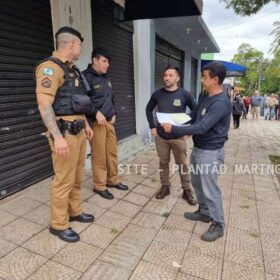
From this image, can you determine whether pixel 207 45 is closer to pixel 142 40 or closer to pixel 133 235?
pixel 142 40

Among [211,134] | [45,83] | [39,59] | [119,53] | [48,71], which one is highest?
[119,53]

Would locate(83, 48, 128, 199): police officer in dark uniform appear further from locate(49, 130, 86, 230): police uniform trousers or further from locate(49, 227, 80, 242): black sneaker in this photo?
locate(49, 227, 80, 242): black sneaker

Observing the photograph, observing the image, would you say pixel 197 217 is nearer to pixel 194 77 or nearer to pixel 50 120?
pixel 50 120

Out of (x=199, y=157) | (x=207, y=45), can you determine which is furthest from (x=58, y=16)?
(x=207, y=45)

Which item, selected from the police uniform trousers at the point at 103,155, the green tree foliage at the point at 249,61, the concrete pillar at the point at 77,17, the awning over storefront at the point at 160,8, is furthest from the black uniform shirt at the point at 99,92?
the green tree foliage at the point at 249,61

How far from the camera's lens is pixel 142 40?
7148 millimetres

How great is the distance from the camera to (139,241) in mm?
3006

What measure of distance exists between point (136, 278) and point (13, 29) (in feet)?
10.6

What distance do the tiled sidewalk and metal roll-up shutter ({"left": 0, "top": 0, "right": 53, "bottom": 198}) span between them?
1.04 feet

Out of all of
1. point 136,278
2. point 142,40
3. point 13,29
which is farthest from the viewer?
point 142,40

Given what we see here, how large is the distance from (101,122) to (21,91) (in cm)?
120

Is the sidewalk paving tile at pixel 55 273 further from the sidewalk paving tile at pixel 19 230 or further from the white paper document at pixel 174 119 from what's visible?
the white paper document at pixel 174 119

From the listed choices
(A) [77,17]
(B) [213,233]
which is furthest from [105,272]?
(A) [77,17]

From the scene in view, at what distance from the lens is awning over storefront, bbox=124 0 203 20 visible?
4.98 metres
